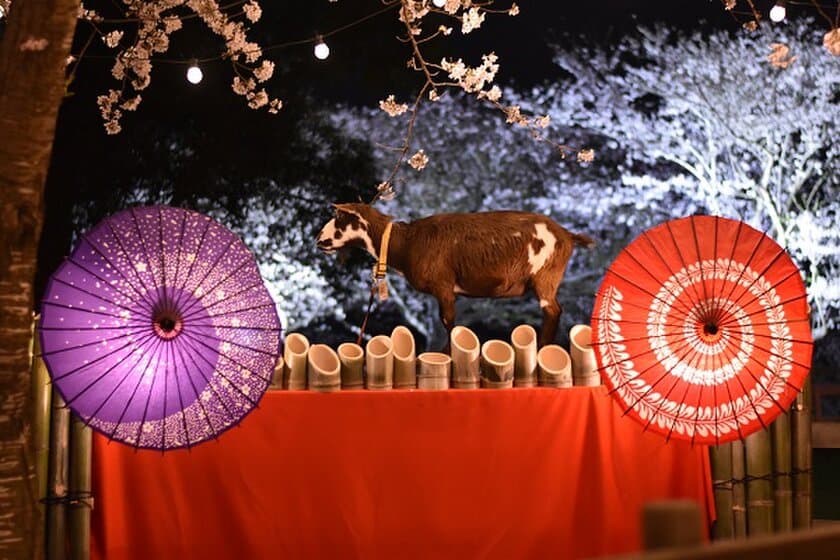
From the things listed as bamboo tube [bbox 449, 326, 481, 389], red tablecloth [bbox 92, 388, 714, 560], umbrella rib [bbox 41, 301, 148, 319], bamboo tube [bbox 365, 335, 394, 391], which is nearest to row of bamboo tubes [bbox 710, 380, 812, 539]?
red tablecloth [bbox 92, 388, 714, 560]

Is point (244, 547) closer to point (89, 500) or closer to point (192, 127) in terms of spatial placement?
point (89, 500)

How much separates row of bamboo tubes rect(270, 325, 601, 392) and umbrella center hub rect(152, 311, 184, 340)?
2.01 feet

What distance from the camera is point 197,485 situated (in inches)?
147

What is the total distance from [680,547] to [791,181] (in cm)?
1393

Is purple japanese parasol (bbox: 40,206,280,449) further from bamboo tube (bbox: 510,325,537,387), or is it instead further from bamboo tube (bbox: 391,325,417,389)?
bamboo tube (bbox: 510,325,537,387)

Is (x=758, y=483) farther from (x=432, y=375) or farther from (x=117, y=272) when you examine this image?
(x=117, y=272)

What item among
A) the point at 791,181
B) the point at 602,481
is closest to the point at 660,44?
the point at 791,181

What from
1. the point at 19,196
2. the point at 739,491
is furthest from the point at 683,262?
the point at 19,196

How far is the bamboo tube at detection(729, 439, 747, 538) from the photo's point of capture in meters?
4.12

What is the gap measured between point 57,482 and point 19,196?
1285 millimetres

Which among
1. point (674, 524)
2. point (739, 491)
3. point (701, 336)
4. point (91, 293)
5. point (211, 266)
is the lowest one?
point (739, 491)

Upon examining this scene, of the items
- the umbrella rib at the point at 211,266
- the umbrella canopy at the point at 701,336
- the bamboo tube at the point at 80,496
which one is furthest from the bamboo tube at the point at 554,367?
the bamboo tube at the point at 80,496

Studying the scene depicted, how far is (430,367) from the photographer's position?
13.2 feet

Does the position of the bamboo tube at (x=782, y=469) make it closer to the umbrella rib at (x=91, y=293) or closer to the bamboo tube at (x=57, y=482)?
the umbrella rib at (x=91, y=293)
